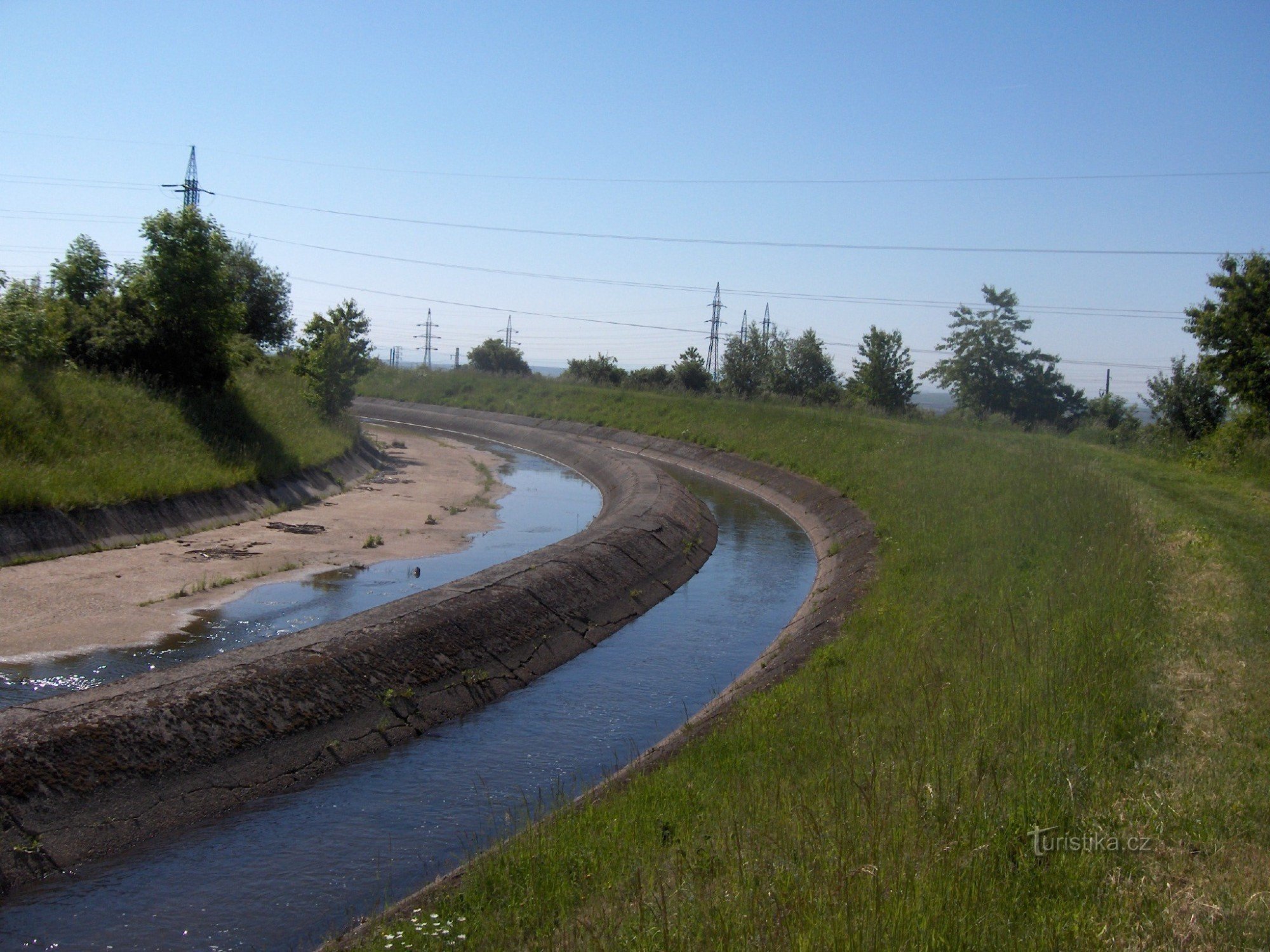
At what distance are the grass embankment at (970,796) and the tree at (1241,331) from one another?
1276cm

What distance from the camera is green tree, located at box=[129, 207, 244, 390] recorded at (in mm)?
A: 26766

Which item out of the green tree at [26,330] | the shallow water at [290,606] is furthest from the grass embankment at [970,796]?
the green tree at [26,330]

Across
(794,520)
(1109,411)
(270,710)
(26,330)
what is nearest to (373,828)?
(270,710)

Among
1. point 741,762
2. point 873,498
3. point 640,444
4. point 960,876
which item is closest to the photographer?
point 960,876

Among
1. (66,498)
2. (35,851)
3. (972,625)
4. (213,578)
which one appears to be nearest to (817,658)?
(972,625)

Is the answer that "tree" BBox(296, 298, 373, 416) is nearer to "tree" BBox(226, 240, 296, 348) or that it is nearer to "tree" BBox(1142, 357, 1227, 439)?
"tree" BBox(226, 240, 296, 348)

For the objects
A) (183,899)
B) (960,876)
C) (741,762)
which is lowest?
(183,899)

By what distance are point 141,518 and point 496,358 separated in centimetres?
6646

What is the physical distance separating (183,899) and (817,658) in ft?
26.9

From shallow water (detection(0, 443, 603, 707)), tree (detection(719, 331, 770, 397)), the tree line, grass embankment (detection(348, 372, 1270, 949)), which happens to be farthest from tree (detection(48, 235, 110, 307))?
tree (detection(719, 331, 770, 397))

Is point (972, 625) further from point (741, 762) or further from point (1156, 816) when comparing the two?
point (1156, 816)

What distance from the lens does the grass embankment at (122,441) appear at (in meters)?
18.8

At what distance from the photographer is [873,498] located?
27891 millimetres

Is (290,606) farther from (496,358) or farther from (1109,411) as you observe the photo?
(496,358)
